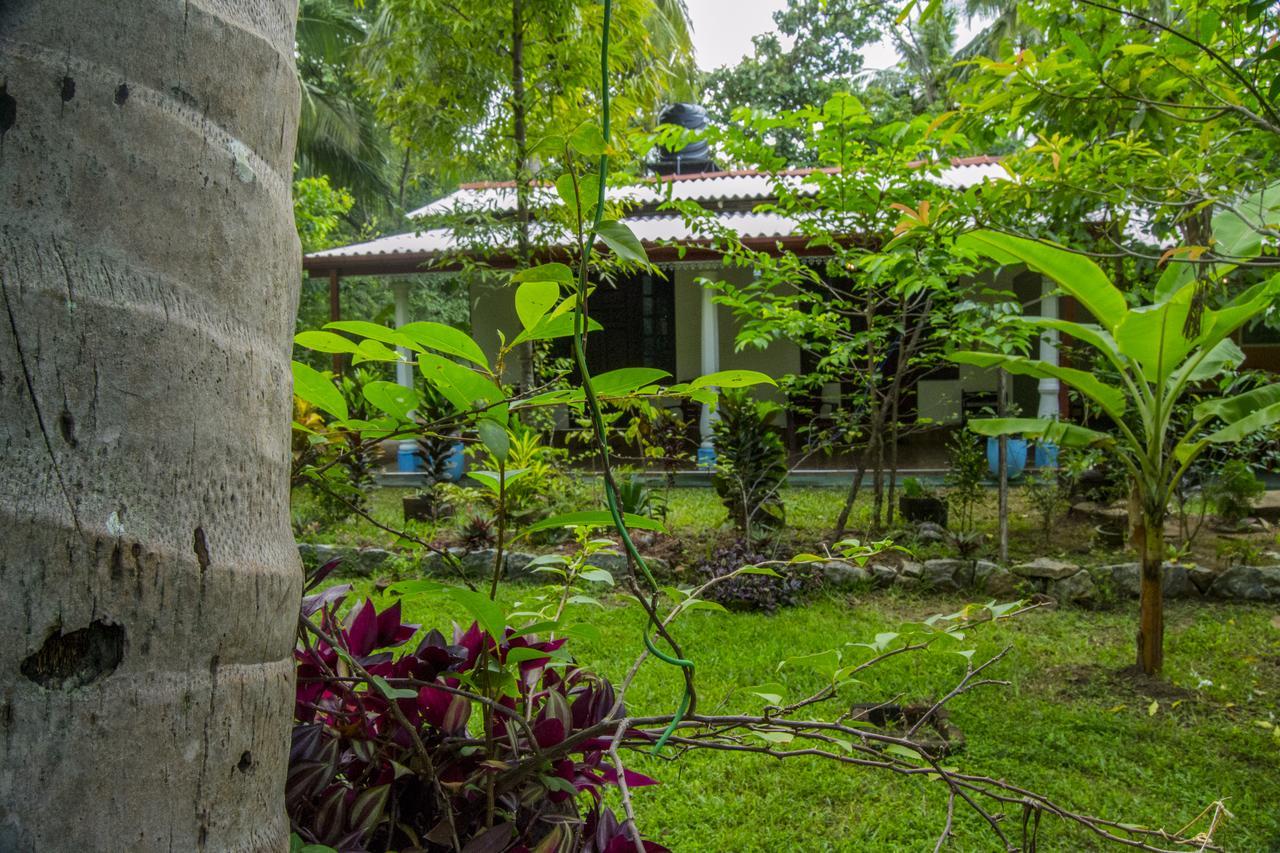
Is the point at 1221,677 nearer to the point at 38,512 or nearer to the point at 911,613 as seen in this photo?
the point at 911,613

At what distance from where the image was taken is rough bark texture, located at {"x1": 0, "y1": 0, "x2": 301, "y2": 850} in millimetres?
575

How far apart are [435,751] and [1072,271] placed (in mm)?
3999

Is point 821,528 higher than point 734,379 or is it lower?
lower

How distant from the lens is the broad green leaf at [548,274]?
30.1 inches

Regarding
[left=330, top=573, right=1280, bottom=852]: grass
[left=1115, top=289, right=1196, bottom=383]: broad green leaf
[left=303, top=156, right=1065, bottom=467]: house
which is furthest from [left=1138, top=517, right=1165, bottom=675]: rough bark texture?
[left=303, top=156, right=1065, bottom=467]: house

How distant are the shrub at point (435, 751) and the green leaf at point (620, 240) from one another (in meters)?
0.47

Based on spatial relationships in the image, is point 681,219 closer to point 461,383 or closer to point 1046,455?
point 1046,455

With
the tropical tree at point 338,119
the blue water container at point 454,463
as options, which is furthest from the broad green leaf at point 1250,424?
the tropical tree at point 338,119

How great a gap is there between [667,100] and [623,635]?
16.1m

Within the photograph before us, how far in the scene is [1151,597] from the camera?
168 inches

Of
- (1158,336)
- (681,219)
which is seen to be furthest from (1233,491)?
(681,219)

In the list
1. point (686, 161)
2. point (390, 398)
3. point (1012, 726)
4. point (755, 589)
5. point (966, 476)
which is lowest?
point (1012, 726)

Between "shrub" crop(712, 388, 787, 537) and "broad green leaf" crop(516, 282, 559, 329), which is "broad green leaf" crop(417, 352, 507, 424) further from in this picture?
"shrub" crop(712, 388, 787, 537)

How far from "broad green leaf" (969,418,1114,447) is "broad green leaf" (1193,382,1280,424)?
48 cm
